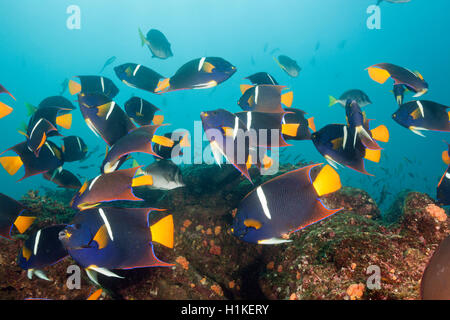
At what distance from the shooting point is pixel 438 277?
1324mm

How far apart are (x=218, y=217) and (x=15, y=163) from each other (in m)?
2.84

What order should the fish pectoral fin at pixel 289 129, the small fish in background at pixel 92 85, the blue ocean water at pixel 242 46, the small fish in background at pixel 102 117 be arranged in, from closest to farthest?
the small fish in background at pixel 102 117 < the fish pectoral fin at pixel 289 129 < the small fish in background at pixel 92 85 < the blue ocean water at pixel 242 46

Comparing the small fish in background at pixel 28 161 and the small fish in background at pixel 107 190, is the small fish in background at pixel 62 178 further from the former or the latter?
the small fish in background at pixel 107 190

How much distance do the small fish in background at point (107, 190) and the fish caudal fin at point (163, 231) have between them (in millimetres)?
337

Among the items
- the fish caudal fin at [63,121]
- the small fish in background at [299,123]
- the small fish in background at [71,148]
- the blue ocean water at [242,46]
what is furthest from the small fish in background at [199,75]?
the blue ocean water at [242,46]

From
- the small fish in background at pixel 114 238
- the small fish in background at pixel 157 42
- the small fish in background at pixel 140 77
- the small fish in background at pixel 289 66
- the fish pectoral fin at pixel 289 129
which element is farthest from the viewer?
the small fish in background at pixel 289 66

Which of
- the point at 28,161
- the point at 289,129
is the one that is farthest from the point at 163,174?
the point at 289,129

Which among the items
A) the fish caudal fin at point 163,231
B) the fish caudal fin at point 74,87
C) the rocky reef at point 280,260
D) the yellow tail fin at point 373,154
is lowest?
the rocky reef at point 280,260

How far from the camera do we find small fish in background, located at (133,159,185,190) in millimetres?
3025

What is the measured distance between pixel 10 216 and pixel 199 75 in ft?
8.62

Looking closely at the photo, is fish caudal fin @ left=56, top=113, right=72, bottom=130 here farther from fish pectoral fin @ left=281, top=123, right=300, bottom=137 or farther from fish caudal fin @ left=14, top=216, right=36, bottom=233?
fish pectoral fin @ left=281, top=123, right=300, bottom=137

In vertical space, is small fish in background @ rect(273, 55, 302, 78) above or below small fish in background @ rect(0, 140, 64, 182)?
above

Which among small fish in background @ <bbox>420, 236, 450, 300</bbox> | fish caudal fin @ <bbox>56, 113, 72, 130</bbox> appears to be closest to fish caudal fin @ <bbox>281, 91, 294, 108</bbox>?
small fish in background @ <bbox>420, 236, 450, 300</bbox>

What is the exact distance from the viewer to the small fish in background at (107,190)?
190cm
